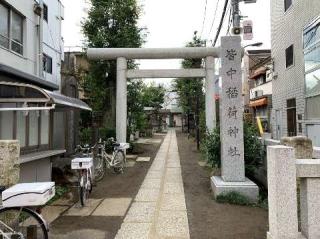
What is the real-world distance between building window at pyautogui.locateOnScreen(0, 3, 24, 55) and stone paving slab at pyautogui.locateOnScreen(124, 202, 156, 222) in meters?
8.06

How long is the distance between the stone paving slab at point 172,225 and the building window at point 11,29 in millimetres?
9008

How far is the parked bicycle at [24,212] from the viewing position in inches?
201

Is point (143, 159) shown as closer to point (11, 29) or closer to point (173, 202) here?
point (11, 29)

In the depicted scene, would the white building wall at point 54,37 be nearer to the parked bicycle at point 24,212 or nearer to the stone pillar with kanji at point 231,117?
the stone pillar with kanji at point 231,117

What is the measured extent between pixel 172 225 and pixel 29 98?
4.07 m

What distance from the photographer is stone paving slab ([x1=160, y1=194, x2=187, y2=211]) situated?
8375 millimetres

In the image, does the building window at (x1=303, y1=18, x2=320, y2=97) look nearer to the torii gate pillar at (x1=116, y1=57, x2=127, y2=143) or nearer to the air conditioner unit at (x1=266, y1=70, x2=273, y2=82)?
the torii gate pillar at (x1=116, y1=57, x2=127, y2=143)

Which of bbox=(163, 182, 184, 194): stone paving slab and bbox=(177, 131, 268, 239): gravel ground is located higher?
bbox=(163, 182, 184, 194): stone paving slab

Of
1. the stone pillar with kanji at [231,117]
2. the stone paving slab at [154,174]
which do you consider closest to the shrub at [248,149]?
the stone pillar with kanji at [231,117]

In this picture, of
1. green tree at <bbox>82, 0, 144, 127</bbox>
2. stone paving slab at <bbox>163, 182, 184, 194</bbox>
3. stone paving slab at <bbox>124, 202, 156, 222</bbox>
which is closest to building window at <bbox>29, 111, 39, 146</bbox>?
stone paving slab at <bbox>124, 202, 156, 222</bbox>

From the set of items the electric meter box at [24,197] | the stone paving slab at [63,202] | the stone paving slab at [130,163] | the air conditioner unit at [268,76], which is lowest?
the stone paving slab at [63,202]

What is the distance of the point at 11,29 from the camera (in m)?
13.7

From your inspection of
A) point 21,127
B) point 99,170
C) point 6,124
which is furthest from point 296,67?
point 6,124

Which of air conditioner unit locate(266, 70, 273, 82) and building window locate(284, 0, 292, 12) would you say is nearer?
building window locate(284, 0, 292, 12)
